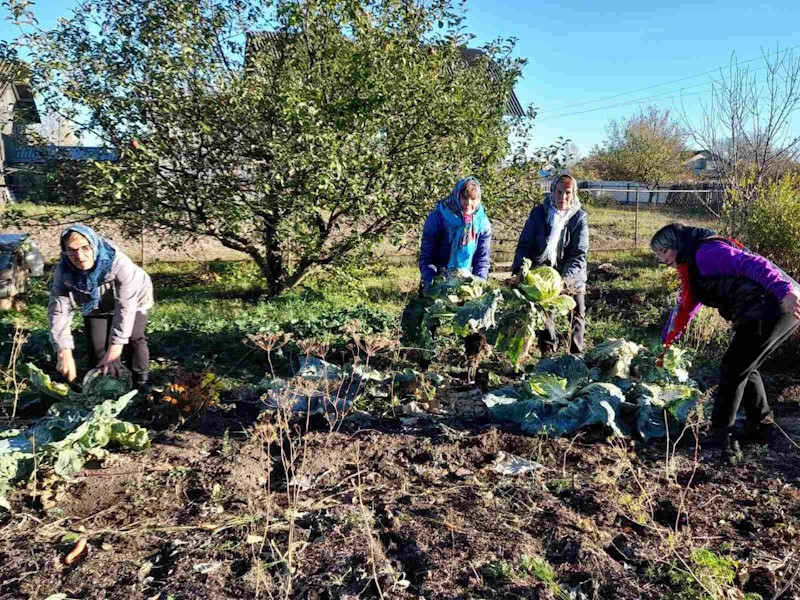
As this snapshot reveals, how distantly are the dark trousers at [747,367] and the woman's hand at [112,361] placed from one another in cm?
375

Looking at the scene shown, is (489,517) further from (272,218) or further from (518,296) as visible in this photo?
(272,218)

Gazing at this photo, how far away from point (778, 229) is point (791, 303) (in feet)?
12.6

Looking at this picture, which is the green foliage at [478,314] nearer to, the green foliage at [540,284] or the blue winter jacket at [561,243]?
the green foliage at [540,284]

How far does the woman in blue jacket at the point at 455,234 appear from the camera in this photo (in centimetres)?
418

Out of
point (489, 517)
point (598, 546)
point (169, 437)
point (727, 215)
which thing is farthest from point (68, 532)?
point (727, 215)

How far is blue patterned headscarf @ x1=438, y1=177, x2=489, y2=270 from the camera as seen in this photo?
4.22m

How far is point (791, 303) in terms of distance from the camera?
120 inches

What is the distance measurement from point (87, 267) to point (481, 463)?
265 cm

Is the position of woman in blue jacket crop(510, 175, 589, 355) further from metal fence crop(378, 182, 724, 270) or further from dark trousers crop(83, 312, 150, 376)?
dark trousers crop(83, 312, 150, 376)

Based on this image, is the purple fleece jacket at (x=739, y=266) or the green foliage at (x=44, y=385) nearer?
the purple fleece jacket at (x=739, y=266)

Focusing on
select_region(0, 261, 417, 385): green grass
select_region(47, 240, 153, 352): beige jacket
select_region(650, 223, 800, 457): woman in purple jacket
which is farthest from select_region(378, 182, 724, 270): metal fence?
select_region(650, 223, 800, 457): woman in purple jacket

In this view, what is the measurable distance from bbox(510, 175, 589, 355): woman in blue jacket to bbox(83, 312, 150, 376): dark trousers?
2.85 m

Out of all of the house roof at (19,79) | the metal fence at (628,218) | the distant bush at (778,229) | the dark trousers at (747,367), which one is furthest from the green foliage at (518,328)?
the house roof at (19,79)

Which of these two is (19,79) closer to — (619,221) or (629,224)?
(629,224)
